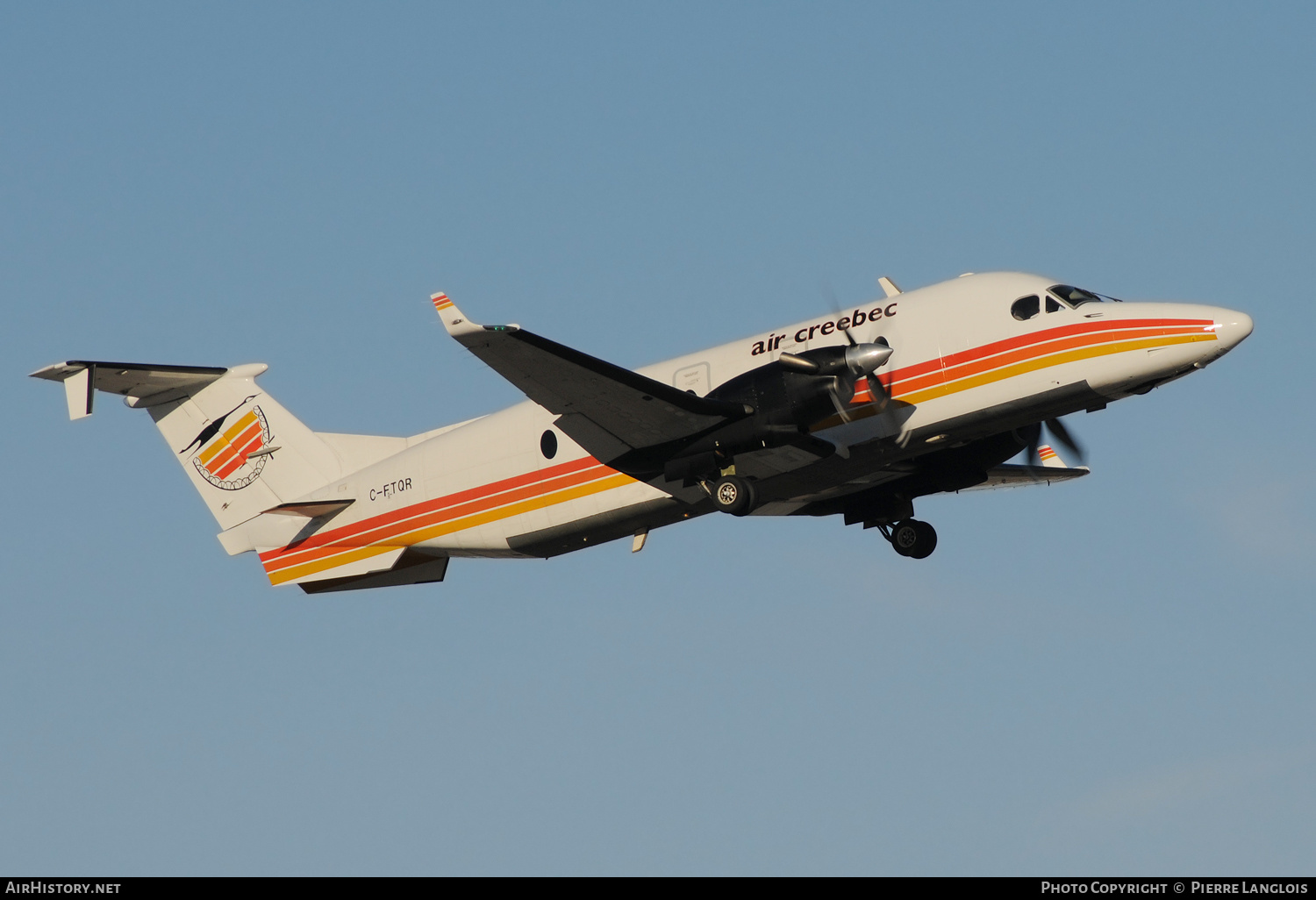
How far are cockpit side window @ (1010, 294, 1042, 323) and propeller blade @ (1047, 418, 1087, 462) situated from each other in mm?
4154

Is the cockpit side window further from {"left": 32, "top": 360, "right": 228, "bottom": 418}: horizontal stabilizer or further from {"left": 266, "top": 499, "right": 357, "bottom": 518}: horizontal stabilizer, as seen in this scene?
{"left": 32, "top": 360, "right": 228, "bottom": 418}: horizontal stabilizer

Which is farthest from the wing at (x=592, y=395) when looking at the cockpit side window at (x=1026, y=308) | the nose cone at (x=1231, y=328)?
the nose cone at (x=1231, y=328)

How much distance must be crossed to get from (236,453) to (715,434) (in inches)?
418

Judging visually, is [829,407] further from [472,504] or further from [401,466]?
[401,466]

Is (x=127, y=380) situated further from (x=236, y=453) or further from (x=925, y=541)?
(x=925, y=541)

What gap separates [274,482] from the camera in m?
27.1

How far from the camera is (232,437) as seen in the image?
27562mm

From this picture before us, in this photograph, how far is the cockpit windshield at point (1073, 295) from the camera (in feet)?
66.3

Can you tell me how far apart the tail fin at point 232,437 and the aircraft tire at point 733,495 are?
27.5 feet

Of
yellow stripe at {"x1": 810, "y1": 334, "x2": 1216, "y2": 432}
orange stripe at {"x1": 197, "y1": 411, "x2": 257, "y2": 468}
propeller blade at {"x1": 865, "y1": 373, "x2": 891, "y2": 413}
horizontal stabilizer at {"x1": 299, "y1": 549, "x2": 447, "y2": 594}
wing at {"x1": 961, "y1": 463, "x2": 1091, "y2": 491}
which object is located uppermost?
orange stripe at {"x1": 197, "y1": 411, "x2": 257, "y2": 468}

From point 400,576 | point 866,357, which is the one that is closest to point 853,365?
point 866,357

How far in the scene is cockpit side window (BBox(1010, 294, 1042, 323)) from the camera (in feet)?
66.5

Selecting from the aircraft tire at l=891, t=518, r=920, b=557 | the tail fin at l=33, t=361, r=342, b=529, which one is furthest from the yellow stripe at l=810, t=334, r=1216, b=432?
the tail fin at l=33, t=361, r=342, b=529
